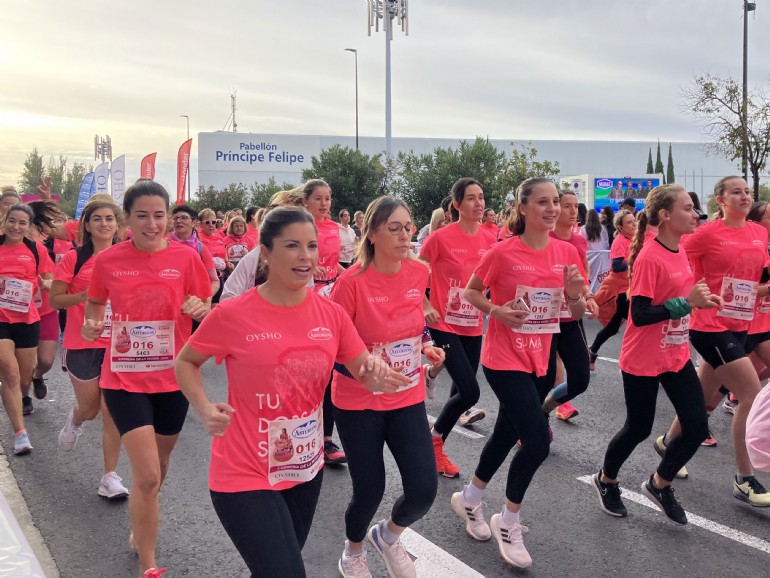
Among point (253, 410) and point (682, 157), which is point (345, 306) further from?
point (682, 157)

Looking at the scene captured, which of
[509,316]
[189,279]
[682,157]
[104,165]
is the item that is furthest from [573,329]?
[682,157]

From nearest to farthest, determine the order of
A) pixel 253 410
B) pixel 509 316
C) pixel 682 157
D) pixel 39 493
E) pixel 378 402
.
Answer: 1. pixel 253 410
2. pixel 378 402
3. pixel 509 316
4. pixel 39 493
5. pixel 682 157

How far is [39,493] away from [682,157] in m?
72.5

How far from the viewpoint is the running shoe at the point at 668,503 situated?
4383 millimetres

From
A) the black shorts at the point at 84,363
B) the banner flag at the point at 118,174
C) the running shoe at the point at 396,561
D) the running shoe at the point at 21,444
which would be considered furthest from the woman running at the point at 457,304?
the banner flag at the point at 118,174

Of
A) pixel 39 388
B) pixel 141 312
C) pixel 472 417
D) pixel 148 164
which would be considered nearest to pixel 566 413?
pixel 472 417

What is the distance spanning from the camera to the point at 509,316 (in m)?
4.00

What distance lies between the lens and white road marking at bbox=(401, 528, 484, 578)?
12.6ft

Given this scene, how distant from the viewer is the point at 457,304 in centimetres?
548

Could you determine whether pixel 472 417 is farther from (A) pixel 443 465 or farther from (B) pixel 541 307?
(B) pixel 541 307

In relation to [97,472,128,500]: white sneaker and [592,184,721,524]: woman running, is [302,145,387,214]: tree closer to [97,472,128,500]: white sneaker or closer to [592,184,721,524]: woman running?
[97,472,128,500]: white sneaker

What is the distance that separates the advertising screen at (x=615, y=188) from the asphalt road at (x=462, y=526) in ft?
104

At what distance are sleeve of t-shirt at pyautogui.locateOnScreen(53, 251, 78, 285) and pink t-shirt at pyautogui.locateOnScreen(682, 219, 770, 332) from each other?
4222mm

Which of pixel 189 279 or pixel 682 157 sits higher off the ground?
pixel 682 157
